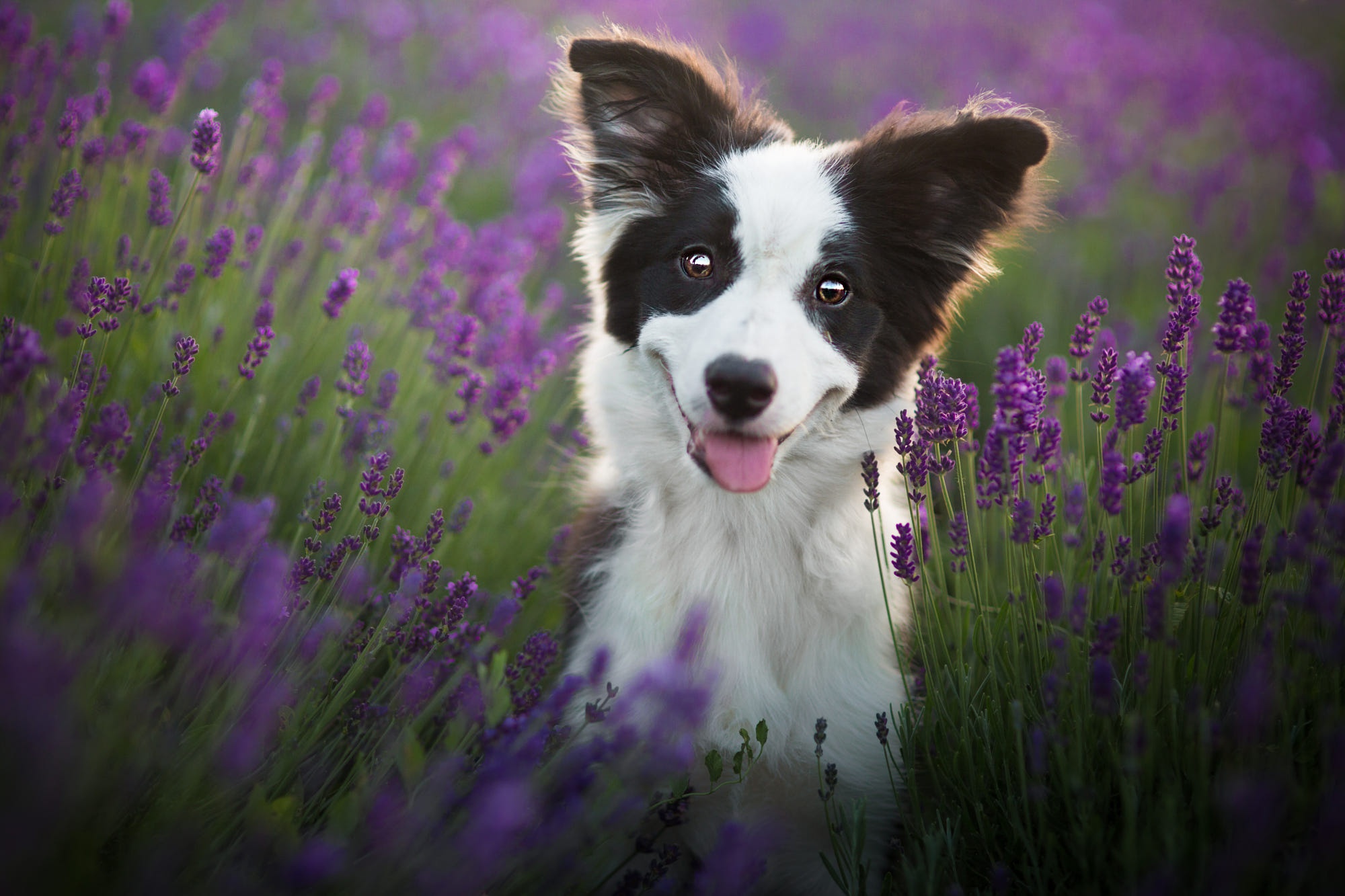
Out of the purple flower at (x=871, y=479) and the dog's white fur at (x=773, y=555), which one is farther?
the dog's white fur at (x=773, y=555)

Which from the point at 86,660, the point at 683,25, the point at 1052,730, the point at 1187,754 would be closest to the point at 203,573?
the point at 86,660

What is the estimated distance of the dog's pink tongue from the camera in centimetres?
227

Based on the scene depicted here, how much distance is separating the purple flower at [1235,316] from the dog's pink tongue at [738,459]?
1092mm

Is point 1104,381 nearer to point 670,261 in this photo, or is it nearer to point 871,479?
point 871,479

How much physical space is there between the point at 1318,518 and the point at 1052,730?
825mm

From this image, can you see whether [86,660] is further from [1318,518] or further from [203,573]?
[1318,518]

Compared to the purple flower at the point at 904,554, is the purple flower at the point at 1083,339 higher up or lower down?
higher up

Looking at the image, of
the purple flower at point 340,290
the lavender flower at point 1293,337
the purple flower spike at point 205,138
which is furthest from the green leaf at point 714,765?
the purple flower spike at point 205,138

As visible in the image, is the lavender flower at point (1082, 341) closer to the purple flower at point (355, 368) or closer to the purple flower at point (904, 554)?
the purple flower at point (904, 554)

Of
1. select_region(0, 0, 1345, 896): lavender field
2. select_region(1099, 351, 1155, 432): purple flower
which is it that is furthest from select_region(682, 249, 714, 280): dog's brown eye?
select_region(1099, 351, 1155, 432): purple flower

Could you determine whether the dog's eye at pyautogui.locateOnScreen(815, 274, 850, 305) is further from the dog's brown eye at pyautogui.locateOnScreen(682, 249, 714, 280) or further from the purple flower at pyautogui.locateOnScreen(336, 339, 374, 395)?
the purple flower at pyautogui.locateOnScreen(336, 339, 374, 395)

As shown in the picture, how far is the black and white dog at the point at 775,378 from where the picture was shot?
2.34 meters

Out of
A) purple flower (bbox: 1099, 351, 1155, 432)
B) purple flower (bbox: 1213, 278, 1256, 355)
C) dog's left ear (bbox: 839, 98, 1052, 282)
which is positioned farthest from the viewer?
dog's left ear (bbox: 839, 98, 1052, 282)

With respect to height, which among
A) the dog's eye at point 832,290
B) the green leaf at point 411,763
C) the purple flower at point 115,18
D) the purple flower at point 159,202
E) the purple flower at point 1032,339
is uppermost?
the purple flower at point 115,18
